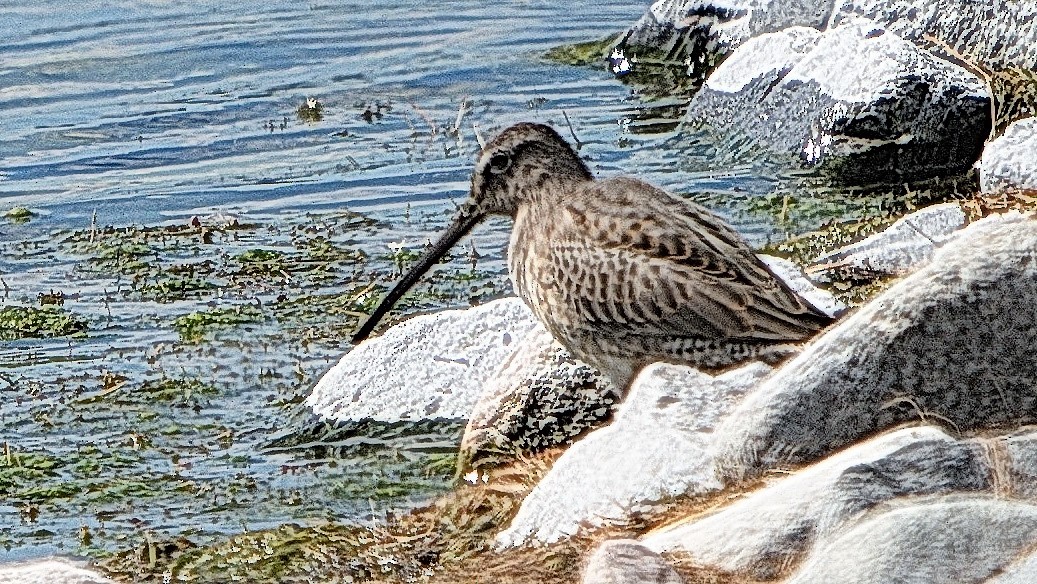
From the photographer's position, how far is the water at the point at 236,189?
7965mm

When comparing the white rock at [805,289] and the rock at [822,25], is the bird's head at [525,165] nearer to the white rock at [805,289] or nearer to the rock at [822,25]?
the white rock at [805,289]

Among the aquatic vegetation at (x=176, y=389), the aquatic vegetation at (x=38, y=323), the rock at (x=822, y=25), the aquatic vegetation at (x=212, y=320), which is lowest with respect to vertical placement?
the aquatic vegetation at (x=176, y=389)

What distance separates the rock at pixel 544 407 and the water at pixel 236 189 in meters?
0.35

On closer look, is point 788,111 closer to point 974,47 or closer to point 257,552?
point 974,47

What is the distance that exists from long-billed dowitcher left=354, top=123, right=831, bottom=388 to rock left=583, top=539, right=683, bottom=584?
1792 millimetres

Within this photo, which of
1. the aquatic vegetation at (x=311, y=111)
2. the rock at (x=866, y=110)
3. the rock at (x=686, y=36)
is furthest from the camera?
the rock at (x=686, y=36)

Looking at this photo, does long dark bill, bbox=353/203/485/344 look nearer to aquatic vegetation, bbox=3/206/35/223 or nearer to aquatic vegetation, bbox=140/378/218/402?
aquatic vegetation, bbox=140/378/218/402

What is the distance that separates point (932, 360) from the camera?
5.82m

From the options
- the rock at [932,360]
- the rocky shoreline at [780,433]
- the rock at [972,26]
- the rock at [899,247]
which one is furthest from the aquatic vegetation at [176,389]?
the rock at [972,26]

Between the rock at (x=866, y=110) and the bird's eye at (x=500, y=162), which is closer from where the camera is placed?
the bird's eye at (x=500, y=162)

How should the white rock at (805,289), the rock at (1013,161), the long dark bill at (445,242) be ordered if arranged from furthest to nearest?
1. the rock at (1013,161)
2. the long dark bill at (445,242)
3. the white rock at (805,289)

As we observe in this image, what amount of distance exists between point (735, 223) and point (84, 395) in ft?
14.7

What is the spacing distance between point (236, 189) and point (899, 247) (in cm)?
544

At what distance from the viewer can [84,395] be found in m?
8.88
